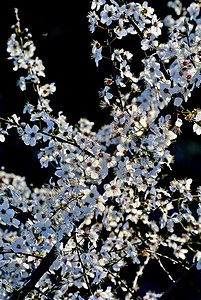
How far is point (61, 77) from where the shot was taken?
24.3ft

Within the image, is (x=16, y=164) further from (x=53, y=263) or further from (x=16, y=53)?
(x=53, y=263)

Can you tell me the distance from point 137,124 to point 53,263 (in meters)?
0.93

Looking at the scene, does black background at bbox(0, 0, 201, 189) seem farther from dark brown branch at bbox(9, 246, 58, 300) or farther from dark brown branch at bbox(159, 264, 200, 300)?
dark brown branch at bbox(159, 264, 200, 300)

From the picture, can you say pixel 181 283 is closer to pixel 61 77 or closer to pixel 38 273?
pixel 38 273

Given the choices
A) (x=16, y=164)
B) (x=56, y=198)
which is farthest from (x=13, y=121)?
(x=16, y=164)

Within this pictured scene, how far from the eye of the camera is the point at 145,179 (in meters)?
2.05

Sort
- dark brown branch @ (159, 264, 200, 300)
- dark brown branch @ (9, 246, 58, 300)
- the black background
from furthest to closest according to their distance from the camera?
the black background < dark brown branch @ (9, 246, 58, 300) < dark brown branch @ (159, 264, 200, 300)

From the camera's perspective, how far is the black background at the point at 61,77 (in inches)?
277

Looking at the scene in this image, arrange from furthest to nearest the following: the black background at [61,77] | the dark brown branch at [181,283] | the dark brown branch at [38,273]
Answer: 1. the black background at [61,77]
2. the dark brown branch at [38,273]
3. the dark brown branch at [181,283]

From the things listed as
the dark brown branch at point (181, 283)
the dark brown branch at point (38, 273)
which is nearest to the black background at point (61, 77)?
the dark brown branch at point (38, 273)

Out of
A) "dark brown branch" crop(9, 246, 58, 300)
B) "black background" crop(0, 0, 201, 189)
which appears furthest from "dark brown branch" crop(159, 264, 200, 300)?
"black background" crop(0, 0, 201, 189)

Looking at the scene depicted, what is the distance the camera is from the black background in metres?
7.04

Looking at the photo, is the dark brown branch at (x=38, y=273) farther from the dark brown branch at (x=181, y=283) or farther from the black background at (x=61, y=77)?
the black background at (x=61, y=77)

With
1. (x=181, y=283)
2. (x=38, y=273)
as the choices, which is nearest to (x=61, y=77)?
(x=38, y=273)
